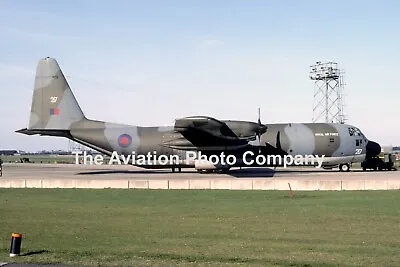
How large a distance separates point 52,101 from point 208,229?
32.3m

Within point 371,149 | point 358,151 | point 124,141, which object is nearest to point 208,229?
point 124,141

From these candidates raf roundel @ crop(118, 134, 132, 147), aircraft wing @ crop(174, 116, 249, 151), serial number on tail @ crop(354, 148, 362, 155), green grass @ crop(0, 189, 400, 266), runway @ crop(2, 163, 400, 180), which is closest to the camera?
green grass @ crop(0, 189, 400, 266)

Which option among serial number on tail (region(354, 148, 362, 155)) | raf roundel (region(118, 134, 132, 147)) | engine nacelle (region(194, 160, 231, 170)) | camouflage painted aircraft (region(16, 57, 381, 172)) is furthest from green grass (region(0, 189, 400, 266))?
serial number on tail (region(354, 148, 362, 155))

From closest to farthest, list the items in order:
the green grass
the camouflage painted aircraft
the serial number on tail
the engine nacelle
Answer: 1. the green grass
2. the camouflage painted aircraft
3. the engine nacelle
4. the serial number on tail

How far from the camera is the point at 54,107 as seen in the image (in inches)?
1736

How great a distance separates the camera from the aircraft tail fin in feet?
144

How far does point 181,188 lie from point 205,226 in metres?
14.7

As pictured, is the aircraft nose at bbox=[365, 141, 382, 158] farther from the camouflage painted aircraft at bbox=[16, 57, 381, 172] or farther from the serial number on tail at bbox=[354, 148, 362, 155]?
the serial number on tail at bbox=[354, 148, 362, 155]

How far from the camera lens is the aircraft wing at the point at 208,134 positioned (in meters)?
38.5

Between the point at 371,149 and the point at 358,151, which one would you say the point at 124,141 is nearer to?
the point at 358,151

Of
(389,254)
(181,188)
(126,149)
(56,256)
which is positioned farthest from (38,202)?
(126,149)

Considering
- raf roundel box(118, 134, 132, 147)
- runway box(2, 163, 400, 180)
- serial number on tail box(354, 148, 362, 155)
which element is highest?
raf roundel box(118, 134, 132, 147)

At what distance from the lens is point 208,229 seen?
15430mm

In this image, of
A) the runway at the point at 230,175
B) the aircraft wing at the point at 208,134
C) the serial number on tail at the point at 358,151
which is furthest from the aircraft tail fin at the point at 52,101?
the serial number on tail at the point at 358,151
